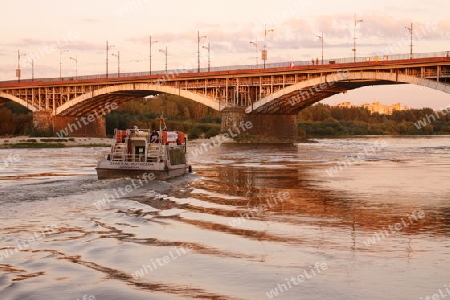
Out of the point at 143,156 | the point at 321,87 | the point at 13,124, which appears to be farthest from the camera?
the point at 13,124

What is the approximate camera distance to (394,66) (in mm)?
77250

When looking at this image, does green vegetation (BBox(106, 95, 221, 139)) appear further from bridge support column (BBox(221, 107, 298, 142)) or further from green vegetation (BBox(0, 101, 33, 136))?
green vegetation (BBox(0, 101, 33, 136))

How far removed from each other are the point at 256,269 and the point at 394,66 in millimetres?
67847

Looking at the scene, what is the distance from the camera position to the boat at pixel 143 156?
32188 mm

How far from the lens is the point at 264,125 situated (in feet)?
332

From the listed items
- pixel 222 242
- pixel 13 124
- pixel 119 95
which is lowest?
pixel 222 242

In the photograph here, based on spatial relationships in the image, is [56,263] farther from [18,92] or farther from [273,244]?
[18,92]

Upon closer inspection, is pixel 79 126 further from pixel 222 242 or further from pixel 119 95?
pixel 222 242

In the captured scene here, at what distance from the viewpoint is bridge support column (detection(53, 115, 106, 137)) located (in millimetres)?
115875

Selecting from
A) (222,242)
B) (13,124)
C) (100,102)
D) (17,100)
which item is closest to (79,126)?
(100,102)

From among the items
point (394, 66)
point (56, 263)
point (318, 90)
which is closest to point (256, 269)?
point (56, 263)

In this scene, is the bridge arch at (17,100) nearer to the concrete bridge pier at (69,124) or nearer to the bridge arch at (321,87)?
the concrete bridge pier at (69,124)

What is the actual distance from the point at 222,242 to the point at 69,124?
107 meters

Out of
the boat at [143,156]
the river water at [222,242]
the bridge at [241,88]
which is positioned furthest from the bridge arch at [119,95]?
the river water at [222,242]
